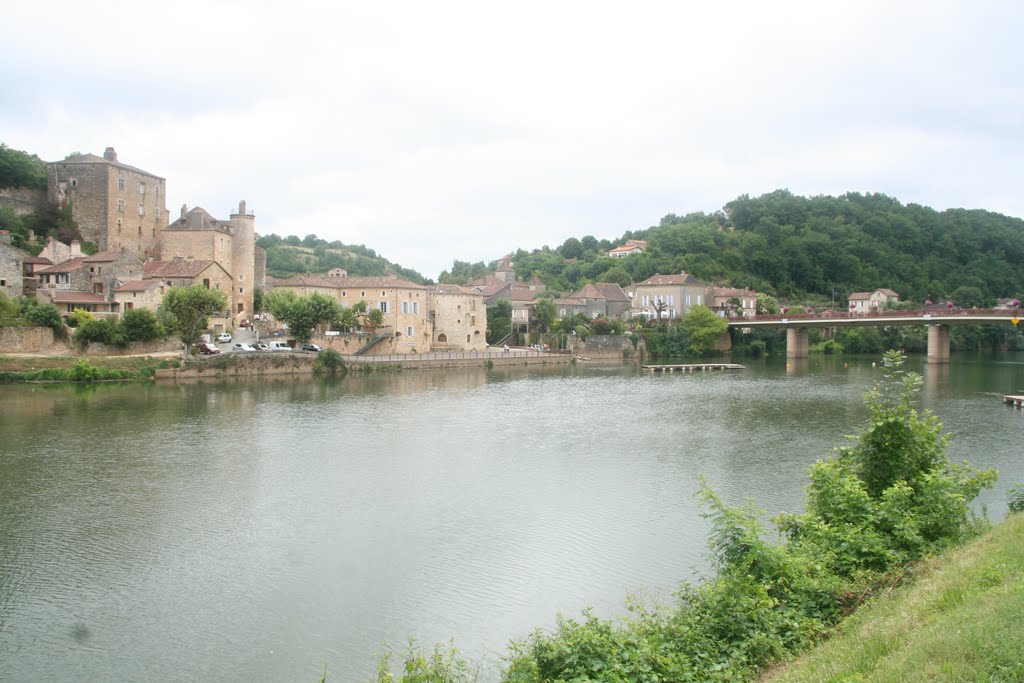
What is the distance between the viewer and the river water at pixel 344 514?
11.9m

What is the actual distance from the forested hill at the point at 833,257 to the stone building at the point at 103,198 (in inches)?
1938

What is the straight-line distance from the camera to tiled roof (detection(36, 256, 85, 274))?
47.2 metres

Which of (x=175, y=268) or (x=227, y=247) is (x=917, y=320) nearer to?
(x=227, y=247)

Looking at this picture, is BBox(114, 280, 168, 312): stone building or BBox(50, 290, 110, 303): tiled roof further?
BBox(114, 280, 168, 312): stone building

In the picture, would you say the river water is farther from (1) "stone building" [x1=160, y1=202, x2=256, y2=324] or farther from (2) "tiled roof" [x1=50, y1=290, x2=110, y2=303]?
(1) "stone building" [x1=160, y1=202, x2=256, y2=324]

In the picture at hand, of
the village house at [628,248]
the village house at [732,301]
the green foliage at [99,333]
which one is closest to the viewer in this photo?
the green foliage at [99,333]

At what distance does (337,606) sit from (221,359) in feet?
→ 115

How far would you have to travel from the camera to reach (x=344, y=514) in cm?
1816

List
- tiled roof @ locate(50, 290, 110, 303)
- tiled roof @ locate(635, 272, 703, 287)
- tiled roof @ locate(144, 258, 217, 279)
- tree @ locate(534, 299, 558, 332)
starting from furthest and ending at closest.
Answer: tiled roof @ locate(635, 272, 703, 287), tree @ locate(534, 299, 558, 332), tiled roof @ locate(144, 258, 217, 279), tiled roof @ locate(50, 290, 110, 303)

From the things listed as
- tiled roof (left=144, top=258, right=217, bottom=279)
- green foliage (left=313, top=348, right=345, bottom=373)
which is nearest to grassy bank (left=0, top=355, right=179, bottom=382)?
tiled roof (left=144, top=258, right=217, bottom=279)

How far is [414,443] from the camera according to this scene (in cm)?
2695

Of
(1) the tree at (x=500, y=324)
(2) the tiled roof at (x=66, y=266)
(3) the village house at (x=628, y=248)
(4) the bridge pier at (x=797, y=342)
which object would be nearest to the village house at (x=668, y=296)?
(4) the bridge pier at (x=797, y=342)

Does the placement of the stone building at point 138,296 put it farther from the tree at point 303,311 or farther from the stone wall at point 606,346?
the stone wall at point 606,346

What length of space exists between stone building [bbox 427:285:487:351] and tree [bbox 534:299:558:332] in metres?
10.6
